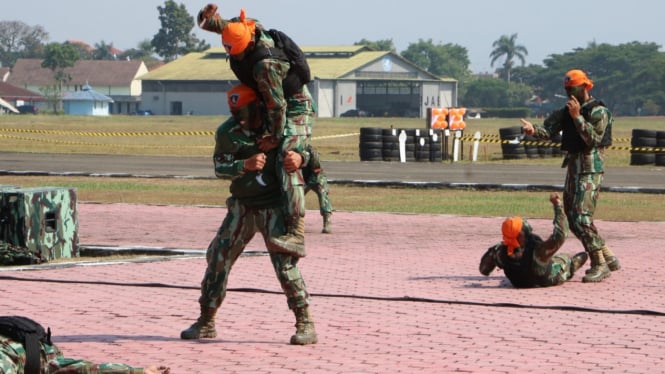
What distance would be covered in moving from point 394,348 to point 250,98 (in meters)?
1.89

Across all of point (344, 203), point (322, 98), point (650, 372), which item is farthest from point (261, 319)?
point (322, 98)

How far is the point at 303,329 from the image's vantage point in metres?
8.66

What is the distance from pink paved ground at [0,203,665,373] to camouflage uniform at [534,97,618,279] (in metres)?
0.56

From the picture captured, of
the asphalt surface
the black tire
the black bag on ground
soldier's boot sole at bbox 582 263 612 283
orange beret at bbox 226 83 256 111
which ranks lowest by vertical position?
the asphalt surface

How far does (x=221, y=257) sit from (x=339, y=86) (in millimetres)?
135625

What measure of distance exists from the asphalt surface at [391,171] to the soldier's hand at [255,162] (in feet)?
62.6

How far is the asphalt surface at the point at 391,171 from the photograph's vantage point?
29.5 metres

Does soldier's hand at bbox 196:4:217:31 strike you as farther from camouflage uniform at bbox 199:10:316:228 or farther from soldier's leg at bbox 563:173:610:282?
soldier's leg at bbox 563:173:610:282

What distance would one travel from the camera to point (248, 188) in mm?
8586

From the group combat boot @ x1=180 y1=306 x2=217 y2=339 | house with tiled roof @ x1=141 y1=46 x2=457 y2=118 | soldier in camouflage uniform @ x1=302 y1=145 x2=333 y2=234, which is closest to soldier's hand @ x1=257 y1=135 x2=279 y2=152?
combat boot @ x1=180 y1=306 x2=217 y2=339

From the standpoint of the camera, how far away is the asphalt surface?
29.5 meters

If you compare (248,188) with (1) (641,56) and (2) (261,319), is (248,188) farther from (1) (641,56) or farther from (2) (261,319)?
(1) (641,56)

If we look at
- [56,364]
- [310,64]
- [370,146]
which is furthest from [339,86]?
[56,364]

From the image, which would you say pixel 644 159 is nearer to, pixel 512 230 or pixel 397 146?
pixel 397 146
